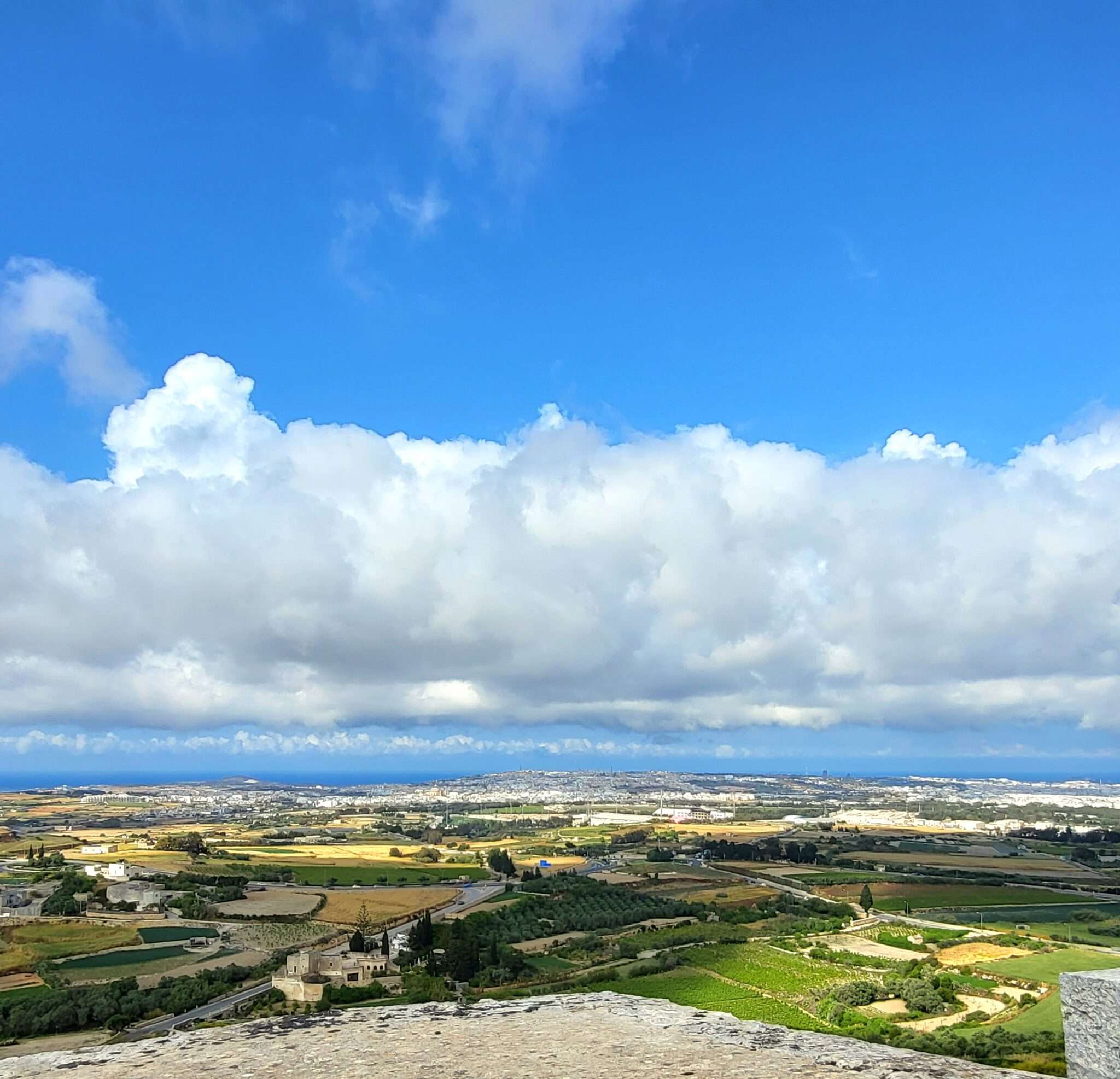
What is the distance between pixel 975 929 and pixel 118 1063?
46.6 m

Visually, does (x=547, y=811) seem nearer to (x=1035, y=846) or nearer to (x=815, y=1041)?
(x=1035, y=846)

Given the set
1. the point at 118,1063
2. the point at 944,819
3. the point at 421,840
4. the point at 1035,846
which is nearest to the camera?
the point at 118,1063

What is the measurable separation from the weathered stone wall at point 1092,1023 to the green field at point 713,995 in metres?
16.2

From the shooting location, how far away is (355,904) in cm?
5631

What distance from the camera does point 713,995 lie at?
93.2ft

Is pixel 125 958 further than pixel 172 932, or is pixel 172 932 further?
pixel 172 932

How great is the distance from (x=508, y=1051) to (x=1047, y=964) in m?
34.0

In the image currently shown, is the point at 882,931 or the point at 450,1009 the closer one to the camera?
the point at 450,1009

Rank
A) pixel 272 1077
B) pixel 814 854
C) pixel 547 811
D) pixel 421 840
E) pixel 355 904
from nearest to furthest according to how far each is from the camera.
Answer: pixel 272 1077 < pixel 355 904 < pixel 814 854 < pixel 421 840 < pixel 547 811

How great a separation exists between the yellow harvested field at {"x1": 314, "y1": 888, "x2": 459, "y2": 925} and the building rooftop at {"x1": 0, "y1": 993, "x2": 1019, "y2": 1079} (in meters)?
42.8

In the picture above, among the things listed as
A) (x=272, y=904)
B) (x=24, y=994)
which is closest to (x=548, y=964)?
(x=24, y=994)

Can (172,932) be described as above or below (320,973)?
below

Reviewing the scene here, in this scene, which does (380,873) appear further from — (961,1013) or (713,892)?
(961,1013)

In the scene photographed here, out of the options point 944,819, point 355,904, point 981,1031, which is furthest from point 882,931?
point 944,819
